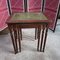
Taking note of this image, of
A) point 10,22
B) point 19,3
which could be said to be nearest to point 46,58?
point 10,22

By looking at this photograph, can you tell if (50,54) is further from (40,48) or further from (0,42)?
(0,42)

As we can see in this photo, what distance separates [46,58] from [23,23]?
0.76m

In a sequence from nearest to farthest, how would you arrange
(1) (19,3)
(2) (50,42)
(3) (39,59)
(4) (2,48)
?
1. (3) (39,59)
2. (4) (2,48)
3. (2) (50,42)
4. (1) (19,3)

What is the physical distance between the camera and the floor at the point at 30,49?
172 centimetres

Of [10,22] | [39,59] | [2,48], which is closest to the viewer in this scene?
[10,22]

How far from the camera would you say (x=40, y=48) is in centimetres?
185

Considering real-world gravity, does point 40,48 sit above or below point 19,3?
below

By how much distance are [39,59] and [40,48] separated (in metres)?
0.24

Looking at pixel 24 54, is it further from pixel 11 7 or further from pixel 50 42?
pixel 11 7

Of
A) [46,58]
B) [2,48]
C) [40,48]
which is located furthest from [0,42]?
[46,58]

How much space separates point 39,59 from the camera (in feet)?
5.46

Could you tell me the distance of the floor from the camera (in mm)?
1717

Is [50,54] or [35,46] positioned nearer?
[50,54]

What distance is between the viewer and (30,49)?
192cm
